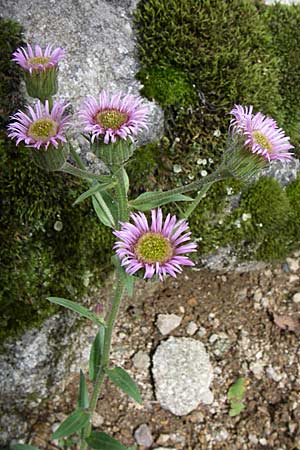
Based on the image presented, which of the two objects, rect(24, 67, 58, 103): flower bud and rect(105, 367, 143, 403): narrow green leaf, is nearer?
rect(24, 67, 58, 103): flower bud

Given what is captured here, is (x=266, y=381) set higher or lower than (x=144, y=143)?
lower

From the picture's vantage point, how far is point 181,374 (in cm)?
345

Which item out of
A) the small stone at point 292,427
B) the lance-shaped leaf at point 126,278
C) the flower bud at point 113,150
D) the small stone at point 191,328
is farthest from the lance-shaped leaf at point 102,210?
the small stone at point 292,427

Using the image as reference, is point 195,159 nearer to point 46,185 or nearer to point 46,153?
point 46,185

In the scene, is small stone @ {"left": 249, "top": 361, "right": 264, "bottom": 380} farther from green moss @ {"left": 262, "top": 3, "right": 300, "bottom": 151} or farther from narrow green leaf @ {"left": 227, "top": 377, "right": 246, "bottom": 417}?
green moss @ {"left": 262, "top": 3, "right": 300, "bottom": 151}

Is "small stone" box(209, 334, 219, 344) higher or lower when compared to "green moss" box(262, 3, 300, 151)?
lower

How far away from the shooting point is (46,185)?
10.3 feet

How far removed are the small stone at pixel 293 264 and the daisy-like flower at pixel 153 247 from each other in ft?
5.22

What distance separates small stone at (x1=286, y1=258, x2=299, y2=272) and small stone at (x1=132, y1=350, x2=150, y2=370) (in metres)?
1.02

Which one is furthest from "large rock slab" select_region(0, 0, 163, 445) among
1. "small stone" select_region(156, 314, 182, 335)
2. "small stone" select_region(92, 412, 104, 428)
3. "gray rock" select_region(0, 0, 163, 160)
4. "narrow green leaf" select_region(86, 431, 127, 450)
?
"narrow green leaf" select_region(86, 431, 127, 450)

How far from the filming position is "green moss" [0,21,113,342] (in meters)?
3.13

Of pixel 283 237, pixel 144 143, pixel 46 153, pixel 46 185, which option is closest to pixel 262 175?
pixel 283 237

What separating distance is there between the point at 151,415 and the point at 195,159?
1.39 m

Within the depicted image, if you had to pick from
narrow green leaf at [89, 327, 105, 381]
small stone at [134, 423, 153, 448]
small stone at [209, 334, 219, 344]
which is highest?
small stone at [209, 334, 219, 344]
